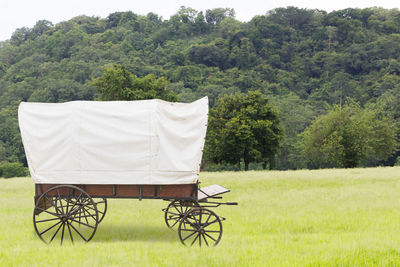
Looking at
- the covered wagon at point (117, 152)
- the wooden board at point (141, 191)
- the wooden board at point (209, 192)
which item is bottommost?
the wooden board at point (209, 192)

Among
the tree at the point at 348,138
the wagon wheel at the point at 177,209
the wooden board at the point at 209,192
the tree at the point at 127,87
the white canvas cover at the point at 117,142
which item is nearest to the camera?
the white canvas cover at the point at 117,142

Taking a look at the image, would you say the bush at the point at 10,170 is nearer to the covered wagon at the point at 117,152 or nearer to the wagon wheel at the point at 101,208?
the wagon wheel at the point at 101,208

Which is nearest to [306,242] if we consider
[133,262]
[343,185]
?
[133,262]

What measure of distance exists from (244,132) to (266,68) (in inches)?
3373

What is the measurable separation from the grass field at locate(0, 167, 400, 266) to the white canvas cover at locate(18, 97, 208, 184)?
188 centimetres

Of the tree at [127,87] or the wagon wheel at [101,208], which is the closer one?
the wagon wheel at [101,208]

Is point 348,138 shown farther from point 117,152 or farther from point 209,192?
point 117,152

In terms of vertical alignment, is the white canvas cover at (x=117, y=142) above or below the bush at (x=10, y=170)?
above

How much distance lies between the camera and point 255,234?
1273 cm

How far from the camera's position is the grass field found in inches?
355

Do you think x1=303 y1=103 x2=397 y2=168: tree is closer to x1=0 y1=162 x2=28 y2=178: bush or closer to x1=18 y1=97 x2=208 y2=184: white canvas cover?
x1=18 y1=97 x2=208 y2=184: white canvas cover

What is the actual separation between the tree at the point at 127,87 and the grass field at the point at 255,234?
2173 centimetres

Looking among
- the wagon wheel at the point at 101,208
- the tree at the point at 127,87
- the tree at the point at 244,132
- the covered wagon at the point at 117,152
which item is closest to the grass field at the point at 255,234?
the wagon wheel at the point at 101,208

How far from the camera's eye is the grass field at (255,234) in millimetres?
9008
